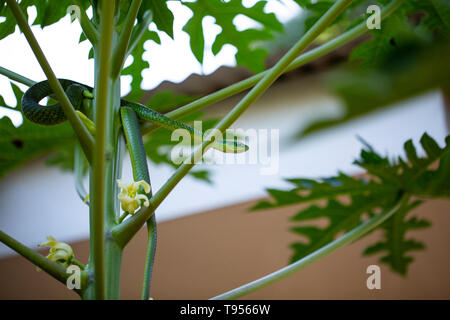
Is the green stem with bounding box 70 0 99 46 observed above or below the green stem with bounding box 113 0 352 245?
above

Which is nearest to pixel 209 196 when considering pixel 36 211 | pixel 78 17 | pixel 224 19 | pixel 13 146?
pixel 36 211

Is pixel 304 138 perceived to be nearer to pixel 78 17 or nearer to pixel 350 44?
pixel 78 17

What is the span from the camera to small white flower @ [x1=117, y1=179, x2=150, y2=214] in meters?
0.87

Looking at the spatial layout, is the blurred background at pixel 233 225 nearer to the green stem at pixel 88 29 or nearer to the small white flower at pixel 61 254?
the green stem at pixel 88 29

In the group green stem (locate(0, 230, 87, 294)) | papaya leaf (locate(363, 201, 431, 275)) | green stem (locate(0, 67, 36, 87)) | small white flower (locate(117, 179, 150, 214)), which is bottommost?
green stem (locate(0, 230, 87, 294))

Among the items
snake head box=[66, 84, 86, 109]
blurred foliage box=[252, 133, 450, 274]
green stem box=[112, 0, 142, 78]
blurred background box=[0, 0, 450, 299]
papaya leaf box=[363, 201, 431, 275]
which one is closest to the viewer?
green stem box=[112, 0, 142, 78]

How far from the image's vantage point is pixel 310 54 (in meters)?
1.21

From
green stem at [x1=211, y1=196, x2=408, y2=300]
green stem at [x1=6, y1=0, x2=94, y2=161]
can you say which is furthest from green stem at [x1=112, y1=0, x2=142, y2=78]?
green stem at [x1=211, y1=196, x2=408, y2=300]

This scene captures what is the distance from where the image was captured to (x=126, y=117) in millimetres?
1054

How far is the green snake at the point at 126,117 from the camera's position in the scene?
0.99 metres

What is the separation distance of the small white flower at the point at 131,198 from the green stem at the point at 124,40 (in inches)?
11.1

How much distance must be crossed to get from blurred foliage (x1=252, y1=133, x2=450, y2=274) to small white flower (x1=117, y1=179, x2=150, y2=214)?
0.71 m

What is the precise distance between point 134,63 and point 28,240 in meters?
3.19

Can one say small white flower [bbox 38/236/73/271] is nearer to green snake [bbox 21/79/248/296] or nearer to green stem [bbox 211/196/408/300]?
green snake [bbox 21/79/248/296]
